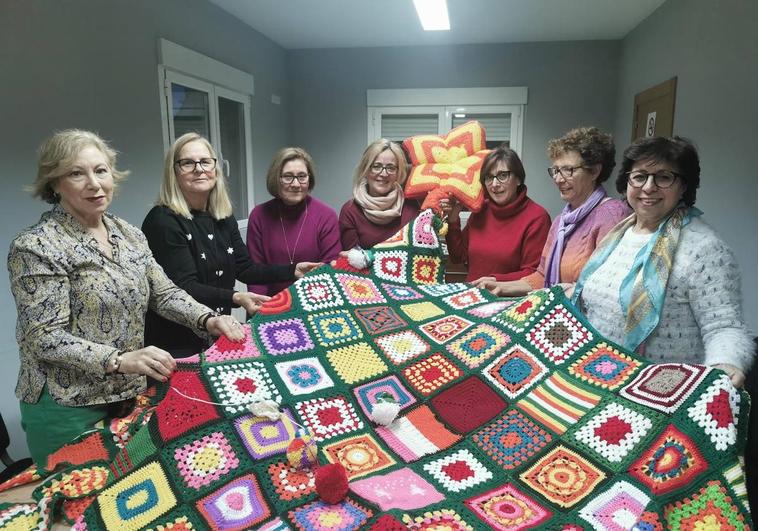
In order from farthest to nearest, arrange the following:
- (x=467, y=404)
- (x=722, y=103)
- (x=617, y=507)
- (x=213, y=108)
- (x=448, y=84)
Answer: (x=448, y=84) < (x=213, y=108) < (x=722, y=103) < (x=467, y=404) < (x=617, y=507)

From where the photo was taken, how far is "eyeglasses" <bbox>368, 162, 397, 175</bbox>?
2.16 metres

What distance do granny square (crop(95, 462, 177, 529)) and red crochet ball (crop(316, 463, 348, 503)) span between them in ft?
0.99

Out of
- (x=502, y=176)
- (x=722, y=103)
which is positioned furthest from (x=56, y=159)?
Answer: (x=722, y=103)

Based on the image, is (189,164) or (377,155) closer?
(189,164)

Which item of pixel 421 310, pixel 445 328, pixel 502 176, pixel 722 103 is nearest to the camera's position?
pixel 445 328

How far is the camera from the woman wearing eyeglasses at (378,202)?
2.14m

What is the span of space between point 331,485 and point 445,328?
0.65 metres

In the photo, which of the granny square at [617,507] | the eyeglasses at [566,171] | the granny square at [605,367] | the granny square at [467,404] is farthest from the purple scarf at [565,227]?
the granny square at [617,507]

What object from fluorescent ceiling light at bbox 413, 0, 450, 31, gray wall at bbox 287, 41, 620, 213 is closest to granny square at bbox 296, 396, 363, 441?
fluorescent ceiling light at bbox 413, 0, 450, 31

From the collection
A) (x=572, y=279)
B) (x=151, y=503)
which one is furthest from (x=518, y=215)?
(x=151, y=503)

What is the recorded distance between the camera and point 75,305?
122cm

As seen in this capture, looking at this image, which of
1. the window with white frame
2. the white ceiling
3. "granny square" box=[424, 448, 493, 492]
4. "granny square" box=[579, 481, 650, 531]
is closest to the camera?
"granny square" box=[579, 481, 650, 531]

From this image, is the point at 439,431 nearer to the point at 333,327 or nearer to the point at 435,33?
the point at 333,327

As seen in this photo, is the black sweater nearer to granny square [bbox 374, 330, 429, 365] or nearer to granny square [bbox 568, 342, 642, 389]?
granny square [bbox 374, 330, 429, 365]
